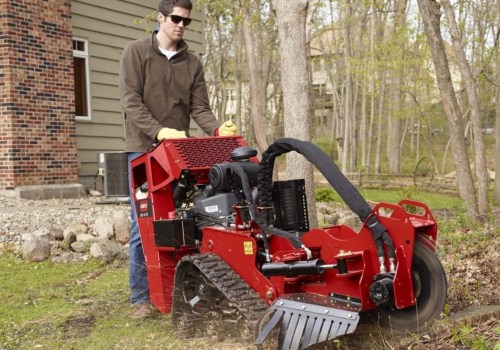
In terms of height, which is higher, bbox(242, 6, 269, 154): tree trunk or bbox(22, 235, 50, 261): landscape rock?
bbox(242, 6, 269, 154): tree trunk

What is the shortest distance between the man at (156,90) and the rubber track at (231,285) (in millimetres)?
1121

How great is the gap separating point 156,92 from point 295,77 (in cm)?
252

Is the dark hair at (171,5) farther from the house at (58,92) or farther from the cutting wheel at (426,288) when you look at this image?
the house at (58,92)

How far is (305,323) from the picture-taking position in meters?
3.54

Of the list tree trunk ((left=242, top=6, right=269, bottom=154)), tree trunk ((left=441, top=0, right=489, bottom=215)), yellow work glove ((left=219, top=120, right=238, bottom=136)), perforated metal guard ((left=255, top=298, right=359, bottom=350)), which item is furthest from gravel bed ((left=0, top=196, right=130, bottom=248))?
tree trunk ((left=441, top=0, right=489, bottom=215))

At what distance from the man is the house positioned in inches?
323

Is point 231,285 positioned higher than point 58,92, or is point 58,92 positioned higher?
point 58,92

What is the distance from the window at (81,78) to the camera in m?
15.1

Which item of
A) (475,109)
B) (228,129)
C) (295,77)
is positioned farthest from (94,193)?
(228,129)

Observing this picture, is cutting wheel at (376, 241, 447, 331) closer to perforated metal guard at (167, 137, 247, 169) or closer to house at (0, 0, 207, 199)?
perforated metal guard at (167, 137, 247, 169)

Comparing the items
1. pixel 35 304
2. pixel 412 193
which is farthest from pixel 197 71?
pixel 412 193

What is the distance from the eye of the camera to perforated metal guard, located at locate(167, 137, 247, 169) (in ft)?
15.5

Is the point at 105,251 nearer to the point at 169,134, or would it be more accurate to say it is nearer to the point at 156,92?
the point at 156,92

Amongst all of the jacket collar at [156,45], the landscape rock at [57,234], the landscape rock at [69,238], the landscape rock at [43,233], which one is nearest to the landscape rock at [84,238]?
the landscape rock at [69,238]
